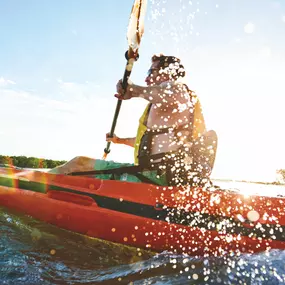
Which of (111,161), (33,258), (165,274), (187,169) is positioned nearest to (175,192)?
(187,169)

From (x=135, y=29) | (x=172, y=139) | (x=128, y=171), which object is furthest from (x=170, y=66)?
(x=128, y=171)

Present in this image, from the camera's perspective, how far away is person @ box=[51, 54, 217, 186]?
3.62 meters

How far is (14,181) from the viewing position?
4.14 m

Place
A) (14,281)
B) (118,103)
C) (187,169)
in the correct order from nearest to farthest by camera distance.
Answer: (14,281) → (187,169) → (118,103)

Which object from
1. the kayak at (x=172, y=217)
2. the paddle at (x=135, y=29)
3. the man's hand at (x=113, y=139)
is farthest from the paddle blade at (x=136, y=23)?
the man's hand at (x=113, y=139)

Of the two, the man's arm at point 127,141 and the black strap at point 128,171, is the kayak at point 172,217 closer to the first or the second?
the black strap at point 128,171

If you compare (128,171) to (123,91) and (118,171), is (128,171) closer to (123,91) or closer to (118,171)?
(118,171)

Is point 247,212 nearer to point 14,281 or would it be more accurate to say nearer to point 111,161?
point 111,161

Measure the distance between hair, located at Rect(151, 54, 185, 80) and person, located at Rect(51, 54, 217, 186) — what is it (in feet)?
1.16

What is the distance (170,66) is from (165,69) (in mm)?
85

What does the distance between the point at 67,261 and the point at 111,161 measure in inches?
64.1

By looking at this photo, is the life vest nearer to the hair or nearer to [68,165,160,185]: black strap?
[68,165,160,185]: black strap

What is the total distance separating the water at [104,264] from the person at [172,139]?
929 millimetres

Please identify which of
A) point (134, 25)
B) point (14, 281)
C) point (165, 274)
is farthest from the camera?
point (134, 25)
